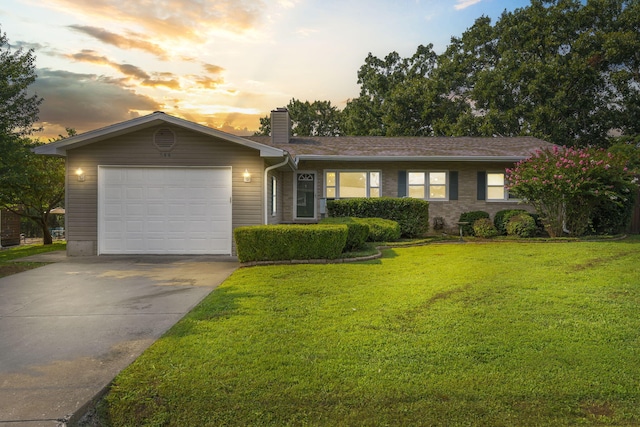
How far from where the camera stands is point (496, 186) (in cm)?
1581

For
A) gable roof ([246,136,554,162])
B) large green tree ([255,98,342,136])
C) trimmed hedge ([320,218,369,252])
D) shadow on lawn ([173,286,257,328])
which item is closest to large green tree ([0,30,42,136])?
gable roof ([246,136,554,162])

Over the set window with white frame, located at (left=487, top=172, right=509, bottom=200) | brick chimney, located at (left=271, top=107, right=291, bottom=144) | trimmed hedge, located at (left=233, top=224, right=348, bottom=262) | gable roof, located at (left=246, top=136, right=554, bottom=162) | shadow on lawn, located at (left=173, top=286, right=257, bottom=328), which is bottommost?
shadow on lawn, located at (left=173, top=286, right=257, bottom=328)

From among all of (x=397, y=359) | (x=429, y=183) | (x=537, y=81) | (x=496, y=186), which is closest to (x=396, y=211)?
(x=429, y=183)

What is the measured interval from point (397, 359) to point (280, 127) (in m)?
15.4

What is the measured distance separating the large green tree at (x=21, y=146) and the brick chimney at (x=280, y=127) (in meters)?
8.61

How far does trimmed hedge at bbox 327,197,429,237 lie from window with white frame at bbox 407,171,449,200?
2.12 metres

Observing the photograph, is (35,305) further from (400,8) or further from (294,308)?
(400,8)

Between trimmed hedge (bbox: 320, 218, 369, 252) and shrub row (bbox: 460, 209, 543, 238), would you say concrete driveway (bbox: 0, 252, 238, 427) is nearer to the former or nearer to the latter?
trimmed hedge (bbox: 320, 218, 369, 252)

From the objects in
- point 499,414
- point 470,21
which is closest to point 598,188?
point 499,414

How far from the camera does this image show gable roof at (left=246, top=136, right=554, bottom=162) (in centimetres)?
1493

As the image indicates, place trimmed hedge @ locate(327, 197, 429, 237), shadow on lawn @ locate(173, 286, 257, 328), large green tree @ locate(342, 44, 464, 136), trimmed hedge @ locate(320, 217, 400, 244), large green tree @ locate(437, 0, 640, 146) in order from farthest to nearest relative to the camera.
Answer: large green tree @ locate(342, 44, 464, 136)
large green tree @ locate(437, 0, 640, 146)
trimmed hedge @ locate(327, 197, 429, 237)
trimmed hedge @ locate(320, 217, 400, 244)
shadow on lawn @ locate(173, 286, 257, 328)

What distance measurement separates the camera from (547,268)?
7.71m

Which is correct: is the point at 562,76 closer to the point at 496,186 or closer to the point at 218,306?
the point at 496,186

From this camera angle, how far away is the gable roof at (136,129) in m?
10.0
